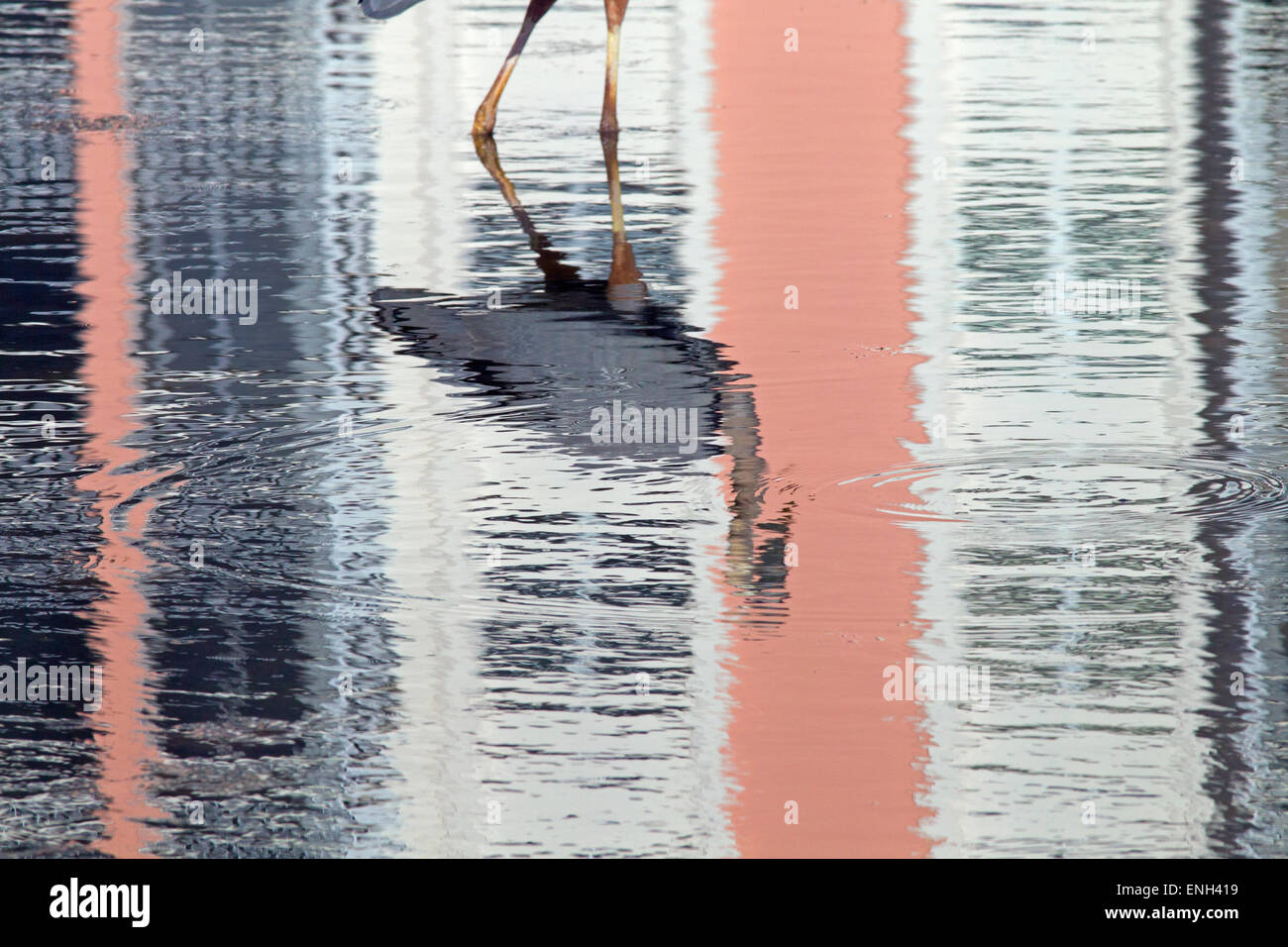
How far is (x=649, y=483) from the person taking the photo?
23.9ft

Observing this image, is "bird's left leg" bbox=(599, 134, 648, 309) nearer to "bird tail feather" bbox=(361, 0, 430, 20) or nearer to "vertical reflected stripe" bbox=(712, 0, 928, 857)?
"vertical reflected stripe" bbox=(712, 0, 928, 857)

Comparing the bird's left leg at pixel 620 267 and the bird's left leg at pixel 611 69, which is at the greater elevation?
the bird's left leg at pixel 611 69

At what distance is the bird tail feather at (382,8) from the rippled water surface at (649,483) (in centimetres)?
76

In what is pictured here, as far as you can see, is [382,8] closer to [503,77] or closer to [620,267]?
[503,77]

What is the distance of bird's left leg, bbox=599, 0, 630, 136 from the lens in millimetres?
13398

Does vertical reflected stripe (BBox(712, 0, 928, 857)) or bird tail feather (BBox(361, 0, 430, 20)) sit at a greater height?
bird tail feather (BBox(361, 0, 430, 20))

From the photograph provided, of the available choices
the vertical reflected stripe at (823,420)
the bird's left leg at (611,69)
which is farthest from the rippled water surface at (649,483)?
the bird's left leg at (611,69)

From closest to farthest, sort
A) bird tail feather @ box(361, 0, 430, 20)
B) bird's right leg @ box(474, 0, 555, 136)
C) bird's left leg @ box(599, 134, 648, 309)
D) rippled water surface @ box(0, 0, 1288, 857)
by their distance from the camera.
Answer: rippled water surface @ box(0, 0, 1288, 857)
bird's left leg @ box(599, 134, 648, 309)
bird's right leg @ box(474, 0, 555, 136)
bird tail feather @ box(361, 0, 430, 20)

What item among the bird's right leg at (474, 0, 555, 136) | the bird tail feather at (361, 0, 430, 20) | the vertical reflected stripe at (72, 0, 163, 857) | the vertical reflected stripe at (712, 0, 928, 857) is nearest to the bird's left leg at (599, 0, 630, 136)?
the bird's right leg at (474, 0, 555, 136)

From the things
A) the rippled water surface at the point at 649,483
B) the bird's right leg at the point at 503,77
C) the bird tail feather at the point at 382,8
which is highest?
the bird tail feather at the point at 382,8

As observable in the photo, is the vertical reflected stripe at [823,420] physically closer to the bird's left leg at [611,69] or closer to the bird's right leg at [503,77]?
the bird's left leg at [611,69]

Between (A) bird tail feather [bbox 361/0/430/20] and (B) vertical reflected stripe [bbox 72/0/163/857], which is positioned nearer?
(B) vertical reflected stripe [bbox 72/0/163/857]

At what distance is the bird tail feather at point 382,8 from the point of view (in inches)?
557

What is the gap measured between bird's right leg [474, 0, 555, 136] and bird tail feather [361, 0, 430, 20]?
0.69m
